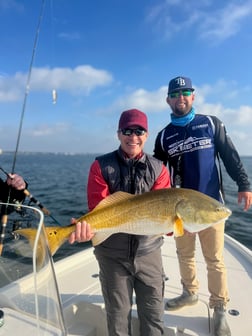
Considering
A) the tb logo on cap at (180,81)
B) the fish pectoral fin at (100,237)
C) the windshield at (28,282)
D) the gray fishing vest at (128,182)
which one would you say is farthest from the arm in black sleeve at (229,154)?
the windshield at (28,282)

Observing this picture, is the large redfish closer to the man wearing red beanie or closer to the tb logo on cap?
the man wearing red beanie

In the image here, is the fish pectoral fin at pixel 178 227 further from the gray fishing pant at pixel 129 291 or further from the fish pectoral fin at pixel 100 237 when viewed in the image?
the fish pectoral fin at pixel 100 237

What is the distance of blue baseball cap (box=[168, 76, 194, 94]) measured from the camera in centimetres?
382

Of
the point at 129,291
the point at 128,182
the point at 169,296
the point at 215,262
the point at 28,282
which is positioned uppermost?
the point at 128,182

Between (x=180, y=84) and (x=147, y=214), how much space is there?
1897mm

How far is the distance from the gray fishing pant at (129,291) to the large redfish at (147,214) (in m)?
0.36

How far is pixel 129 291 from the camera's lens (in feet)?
9.94

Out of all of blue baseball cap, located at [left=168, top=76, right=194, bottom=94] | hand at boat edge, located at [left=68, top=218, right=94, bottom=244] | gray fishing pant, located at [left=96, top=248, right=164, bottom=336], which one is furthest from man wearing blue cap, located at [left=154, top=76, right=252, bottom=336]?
hand at boat edge, located at [left=68, top=218, right=94, bottom=244]


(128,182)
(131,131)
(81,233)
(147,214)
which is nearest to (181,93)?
(131,131)

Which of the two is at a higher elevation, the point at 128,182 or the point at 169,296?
the point at 128,182

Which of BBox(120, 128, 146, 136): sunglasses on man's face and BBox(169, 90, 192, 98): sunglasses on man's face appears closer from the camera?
BBox(120, 128, 146, 136): sunglasses on man's face

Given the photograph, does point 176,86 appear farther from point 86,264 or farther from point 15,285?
point 86,264

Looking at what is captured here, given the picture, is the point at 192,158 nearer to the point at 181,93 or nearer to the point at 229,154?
the point at 229,154

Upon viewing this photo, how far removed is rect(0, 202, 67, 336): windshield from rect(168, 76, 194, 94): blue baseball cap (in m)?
2.49
